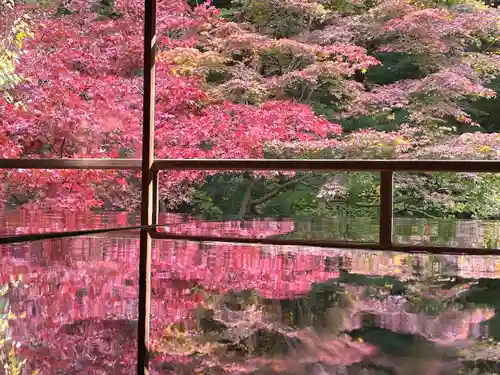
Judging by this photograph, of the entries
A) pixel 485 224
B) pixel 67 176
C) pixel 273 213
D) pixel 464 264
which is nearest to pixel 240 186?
pixel 273 213

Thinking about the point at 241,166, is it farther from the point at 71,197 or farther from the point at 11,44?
the point at 11,44

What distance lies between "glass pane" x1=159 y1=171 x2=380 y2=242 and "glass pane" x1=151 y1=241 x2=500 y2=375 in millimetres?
3623

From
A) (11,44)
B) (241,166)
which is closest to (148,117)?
(241,166)

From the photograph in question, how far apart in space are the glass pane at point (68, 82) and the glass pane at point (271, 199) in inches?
36.3

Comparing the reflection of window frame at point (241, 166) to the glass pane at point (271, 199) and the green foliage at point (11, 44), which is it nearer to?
the green foliage at point (11, 44)

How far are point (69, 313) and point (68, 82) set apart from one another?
4.99 m

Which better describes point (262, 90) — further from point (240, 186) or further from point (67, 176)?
point (67, 176)

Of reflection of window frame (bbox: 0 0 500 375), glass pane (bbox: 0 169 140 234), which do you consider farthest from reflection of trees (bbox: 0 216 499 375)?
glass pane (bbox: 0 169 140 234)

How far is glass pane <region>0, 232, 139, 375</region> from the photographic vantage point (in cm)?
127

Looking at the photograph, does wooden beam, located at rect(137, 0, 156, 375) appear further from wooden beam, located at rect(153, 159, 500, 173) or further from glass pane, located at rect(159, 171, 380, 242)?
glass pane, located at rect(159, 171, 380, 242)

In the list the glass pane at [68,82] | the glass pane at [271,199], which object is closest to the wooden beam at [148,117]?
the glass pane at [68,82]

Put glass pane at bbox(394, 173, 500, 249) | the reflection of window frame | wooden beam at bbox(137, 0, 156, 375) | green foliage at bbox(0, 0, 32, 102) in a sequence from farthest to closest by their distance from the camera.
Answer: glass pane at bbox(394, 173, 500, 249), green foliage at bbox(0, 0, 32, 102), wooden beam at bbox(137, 0, 156, 375), the reflection of window frame

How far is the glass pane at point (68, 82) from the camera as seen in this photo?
6.33 meters

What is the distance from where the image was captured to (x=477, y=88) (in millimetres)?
6816
